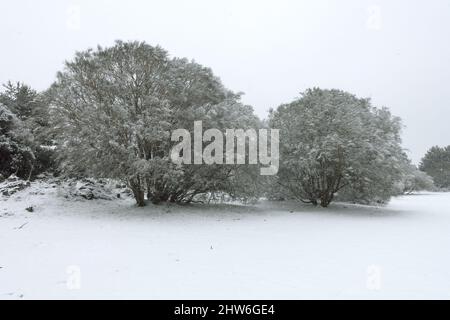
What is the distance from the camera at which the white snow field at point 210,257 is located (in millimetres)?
5102

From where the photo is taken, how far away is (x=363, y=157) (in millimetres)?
15703

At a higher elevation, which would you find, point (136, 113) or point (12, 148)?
point (136, 113)

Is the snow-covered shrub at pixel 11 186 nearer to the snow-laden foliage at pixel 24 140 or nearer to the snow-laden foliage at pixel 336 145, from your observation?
the snow-laden foliage at pixel 24 140

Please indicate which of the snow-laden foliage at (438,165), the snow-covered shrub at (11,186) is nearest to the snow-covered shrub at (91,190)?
the snow-covered shrub at (11,186)

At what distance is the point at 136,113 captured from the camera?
1349 centimetres

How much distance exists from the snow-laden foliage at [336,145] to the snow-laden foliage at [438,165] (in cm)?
4570

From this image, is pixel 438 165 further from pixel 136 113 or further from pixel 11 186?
pixel 11 186

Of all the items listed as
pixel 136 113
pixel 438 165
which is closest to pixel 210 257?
pixel 136 113

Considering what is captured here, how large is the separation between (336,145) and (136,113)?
8.68 meters

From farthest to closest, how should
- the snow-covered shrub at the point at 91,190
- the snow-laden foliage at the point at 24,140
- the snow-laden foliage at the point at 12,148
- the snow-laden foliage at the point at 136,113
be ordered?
the snow-laden foliage at the point at 12,148 < the snow-covered shrub at the point at 91,190 < the snow-laden foliage at the point at 24,140 < the snow-laden foliage at the point at 136,113

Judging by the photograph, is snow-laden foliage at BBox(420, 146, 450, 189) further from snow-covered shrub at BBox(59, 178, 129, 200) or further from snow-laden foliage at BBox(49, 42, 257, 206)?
snow-covered shrub at BBox(59, 178, 129, 200)

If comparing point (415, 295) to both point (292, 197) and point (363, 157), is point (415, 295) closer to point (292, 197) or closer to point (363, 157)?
point (363, 157)

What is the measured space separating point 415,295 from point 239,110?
10426mm
